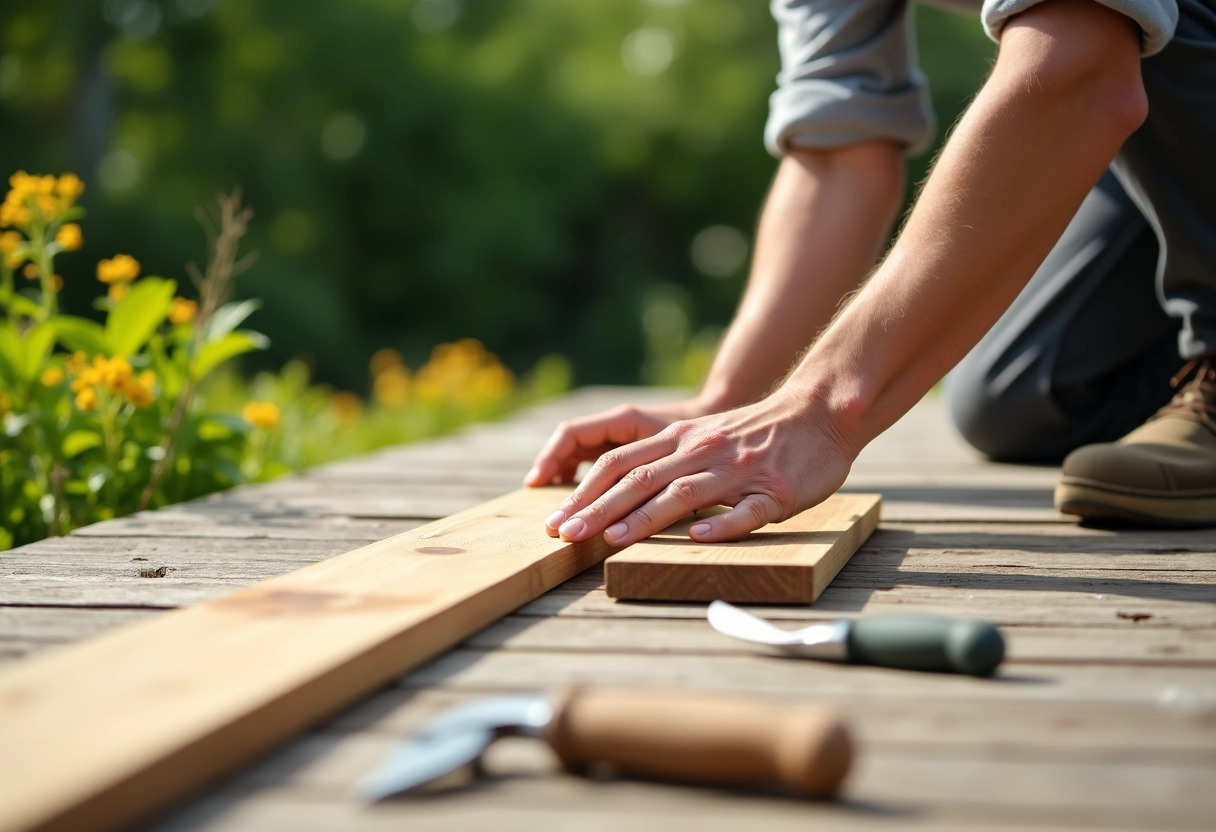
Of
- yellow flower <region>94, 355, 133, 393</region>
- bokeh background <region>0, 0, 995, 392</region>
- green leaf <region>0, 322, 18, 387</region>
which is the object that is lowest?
yellow flower <region>94, 355, 133, 393</region>

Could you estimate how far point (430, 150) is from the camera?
1870 centimetres

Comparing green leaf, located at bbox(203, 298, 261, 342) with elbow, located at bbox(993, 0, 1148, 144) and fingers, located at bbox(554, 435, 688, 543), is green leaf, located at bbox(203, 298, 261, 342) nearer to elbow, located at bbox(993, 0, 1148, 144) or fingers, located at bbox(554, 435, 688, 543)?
fingers, located at bbox(554, 435, 688, 543)

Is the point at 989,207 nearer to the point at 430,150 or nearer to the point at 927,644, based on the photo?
the point at 927,644

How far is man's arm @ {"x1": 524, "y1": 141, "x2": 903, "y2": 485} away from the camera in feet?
6.12

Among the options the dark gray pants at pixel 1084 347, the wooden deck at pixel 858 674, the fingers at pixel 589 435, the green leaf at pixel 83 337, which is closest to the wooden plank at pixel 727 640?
the wooden deck at pixel 858 674

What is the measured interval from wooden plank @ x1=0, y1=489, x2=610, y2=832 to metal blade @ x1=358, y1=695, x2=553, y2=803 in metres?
0.10

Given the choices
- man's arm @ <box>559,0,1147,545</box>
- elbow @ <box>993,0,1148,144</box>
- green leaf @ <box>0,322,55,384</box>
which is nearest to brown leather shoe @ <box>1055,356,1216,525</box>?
man's arm @ <box>559,0,1147,545</box>

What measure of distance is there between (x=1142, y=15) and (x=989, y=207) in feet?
0.90

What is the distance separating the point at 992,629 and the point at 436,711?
434 mm

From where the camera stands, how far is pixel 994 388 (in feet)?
7.88

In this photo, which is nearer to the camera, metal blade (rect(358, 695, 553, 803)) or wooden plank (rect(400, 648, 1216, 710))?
metal blade (rect(358, 695, 553, 803))

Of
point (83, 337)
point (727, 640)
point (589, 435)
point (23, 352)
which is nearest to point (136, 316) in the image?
point (83, 337)

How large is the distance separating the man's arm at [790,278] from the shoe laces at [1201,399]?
549 millimetres

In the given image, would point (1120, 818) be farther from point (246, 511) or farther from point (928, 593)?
point (246, 511)
